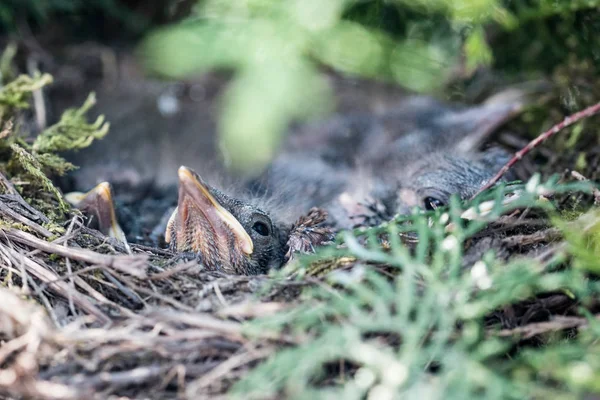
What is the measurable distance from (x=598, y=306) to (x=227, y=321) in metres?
0.60

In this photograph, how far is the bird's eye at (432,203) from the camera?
5.13 ft

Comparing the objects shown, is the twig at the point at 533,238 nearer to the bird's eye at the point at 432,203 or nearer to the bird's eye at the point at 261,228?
the bird's eye at the point at 432,203

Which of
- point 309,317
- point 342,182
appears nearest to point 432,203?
point 342,182

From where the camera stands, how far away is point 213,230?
1311 mm

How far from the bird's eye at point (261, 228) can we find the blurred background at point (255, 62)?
0.96 ft

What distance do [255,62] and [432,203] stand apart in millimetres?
676

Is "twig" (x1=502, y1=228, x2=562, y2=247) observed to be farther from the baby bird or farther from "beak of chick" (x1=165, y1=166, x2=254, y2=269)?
"beak of chick" (x1=165, y1=166, x2=254, y2=269)

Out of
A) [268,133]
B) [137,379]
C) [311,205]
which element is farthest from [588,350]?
[268,133]

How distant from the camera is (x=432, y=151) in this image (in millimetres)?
1819

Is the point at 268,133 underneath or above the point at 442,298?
underneath

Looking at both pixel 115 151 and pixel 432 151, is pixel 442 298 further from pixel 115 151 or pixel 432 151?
pixel 115 151

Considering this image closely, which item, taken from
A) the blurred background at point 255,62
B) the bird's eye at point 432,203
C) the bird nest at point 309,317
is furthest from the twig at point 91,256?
the bird's eye at point 432,203

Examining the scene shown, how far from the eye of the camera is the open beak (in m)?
1.28

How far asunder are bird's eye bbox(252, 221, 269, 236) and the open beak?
0.11 metres
